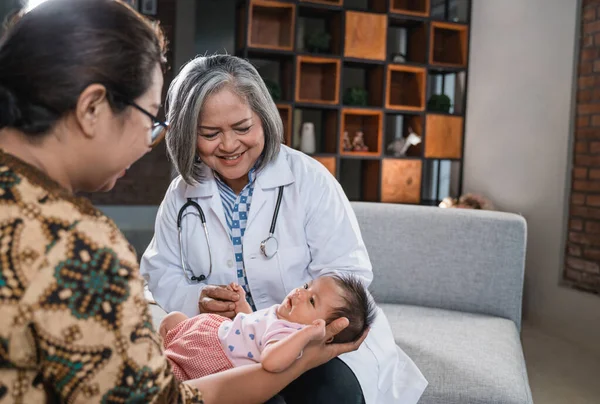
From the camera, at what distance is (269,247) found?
169cm

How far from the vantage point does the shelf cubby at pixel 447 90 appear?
4.83 m

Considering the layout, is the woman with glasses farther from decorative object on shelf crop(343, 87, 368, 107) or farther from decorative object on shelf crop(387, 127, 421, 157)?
decorative object on shelf crop(387, 127, 421, 157)

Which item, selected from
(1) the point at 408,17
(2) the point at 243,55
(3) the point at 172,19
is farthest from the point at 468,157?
(3) the point at 172,19

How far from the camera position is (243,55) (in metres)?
4.26

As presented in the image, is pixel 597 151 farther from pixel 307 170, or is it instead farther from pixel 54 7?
pixel 54 7

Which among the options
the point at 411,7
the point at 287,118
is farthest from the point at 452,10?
the point at 287,118

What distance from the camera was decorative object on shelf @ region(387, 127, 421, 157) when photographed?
4.77 m

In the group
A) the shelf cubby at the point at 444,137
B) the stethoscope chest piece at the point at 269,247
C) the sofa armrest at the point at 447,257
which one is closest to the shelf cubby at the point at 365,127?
the shelf cubby at the point at 444,137

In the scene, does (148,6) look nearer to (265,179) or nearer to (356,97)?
(356,97)

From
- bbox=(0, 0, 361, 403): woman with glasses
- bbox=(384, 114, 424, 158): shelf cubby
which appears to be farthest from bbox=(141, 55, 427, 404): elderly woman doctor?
bbox=(384, 114, 424, 158): shelf cubby

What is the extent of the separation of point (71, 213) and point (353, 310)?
0.83 metres

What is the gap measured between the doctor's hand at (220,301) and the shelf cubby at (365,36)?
126 inches

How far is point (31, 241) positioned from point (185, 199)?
1.06 metres

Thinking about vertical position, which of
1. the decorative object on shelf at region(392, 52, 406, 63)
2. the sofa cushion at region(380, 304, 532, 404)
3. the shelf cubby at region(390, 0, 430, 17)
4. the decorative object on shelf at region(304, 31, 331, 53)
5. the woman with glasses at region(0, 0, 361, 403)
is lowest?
the sofa cushion at region(380, 304, 532, 404)
